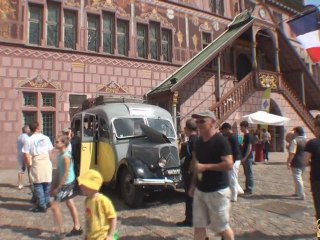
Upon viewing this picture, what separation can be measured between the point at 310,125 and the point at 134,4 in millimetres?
13822

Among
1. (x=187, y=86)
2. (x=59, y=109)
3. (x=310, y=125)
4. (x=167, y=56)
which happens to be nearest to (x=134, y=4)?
(x=167, y=56)

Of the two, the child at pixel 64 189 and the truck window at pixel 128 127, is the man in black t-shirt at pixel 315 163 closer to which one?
the child at pixel 64 189

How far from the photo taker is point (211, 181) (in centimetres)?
436

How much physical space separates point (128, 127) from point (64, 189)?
3581 millimetres

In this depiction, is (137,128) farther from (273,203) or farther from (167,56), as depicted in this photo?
(167,56)

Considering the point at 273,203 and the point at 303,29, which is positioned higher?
the point at 303,29

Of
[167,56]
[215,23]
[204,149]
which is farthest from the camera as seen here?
[215,23]

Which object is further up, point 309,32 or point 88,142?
point 309,32

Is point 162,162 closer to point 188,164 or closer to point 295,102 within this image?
point 188,164

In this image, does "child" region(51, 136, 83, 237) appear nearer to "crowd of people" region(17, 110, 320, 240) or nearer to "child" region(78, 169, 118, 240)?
"crowd of people" region(17, 110, 320, 240)

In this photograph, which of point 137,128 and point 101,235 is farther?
point 137,128

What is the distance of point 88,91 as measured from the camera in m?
17.5

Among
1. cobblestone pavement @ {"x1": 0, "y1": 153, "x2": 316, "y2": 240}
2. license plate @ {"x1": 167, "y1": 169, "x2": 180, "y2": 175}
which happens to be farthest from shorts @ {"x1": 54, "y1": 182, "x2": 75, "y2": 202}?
license plate @ {"x1": 167, "y1": 169, "x2": 180, "y2": 175}

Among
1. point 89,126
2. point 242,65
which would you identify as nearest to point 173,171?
point 89,126
